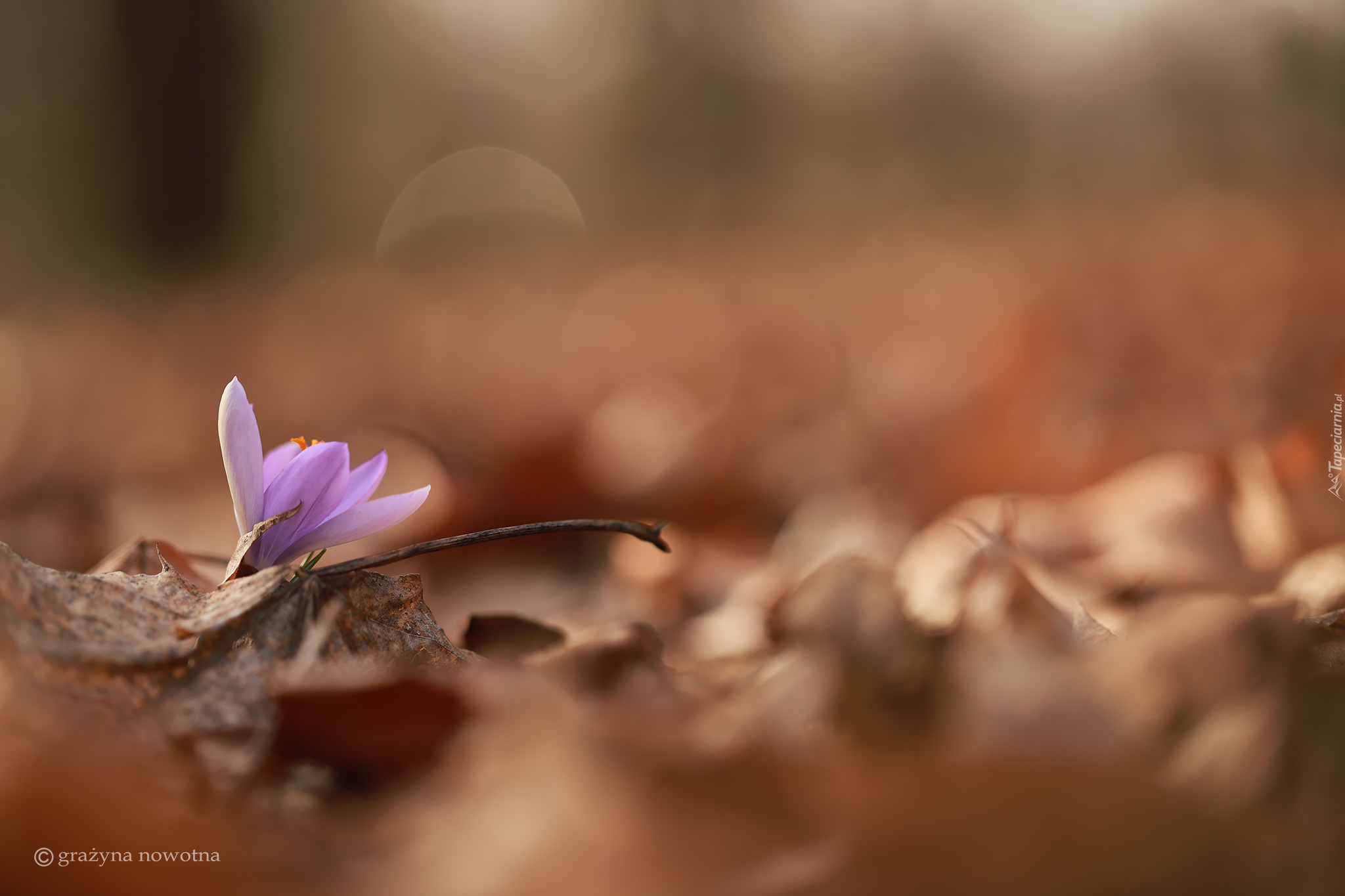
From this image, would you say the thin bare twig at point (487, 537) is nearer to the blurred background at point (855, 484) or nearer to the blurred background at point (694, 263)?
the blurred background at point (855, 484)

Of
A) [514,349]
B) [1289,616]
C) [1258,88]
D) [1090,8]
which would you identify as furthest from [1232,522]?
[1090,8]

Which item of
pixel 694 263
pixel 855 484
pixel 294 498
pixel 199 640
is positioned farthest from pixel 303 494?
pixel 694 263

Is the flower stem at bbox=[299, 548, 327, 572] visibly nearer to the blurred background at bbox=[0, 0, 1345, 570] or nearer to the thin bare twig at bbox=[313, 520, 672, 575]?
the thin bare twig at bbox=[313, 520, 672, 575]

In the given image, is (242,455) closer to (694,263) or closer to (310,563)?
(310,563)

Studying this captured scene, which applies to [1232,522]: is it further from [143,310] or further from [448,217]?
[448,217]

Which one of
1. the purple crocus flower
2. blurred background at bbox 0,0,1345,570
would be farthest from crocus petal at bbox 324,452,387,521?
blurred background at bbox 0,0,1345,570
